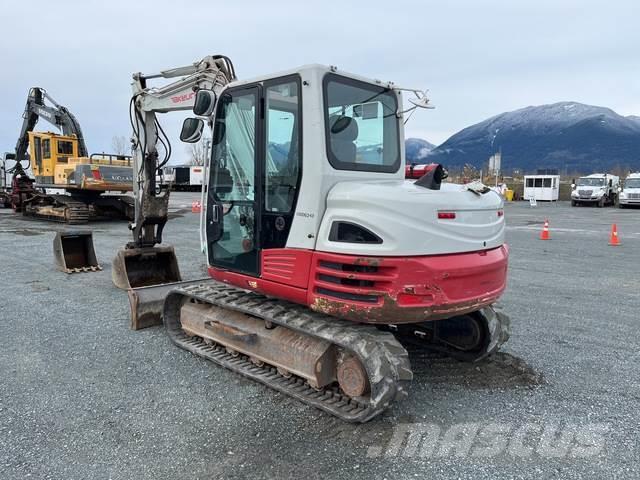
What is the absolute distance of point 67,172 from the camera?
1692 cm

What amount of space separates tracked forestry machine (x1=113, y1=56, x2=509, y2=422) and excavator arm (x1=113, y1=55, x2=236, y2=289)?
1.21 m

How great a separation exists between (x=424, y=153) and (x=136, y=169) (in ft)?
329

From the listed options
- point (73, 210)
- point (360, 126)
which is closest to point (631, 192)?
point (73, 210)

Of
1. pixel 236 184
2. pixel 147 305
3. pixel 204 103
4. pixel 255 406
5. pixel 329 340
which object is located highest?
pixel 204 103

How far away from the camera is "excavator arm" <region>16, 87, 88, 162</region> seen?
18.6 metres

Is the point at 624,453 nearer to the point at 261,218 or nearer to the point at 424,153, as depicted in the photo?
the point at 261,218

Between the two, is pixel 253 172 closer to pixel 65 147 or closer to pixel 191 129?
pixel 191 129

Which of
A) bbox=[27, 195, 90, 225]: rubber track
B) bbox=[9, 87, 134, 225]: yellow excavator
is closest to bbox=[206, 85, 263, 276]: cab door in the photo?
bbox=[9, 87, 134, 225]: yellow excavator

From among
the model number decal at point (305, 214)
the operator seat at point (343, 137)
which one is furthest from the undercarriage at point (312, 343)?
the operator seat at point (343, 137)

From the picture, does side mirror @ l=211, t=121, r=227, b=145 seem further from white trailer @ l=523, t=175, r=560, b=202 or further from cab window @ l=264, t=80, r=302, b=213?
white trailer @ l=523, t=175, r=560, b=202

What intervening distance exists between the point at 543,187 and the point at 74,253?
3638 cm

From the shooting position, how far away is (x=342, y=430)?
139 inches

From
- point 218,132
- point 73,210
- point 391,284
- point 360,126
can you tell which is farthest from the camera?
point 73,210

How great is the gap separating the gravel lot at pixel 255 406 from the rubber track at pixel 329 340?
0.37ft
